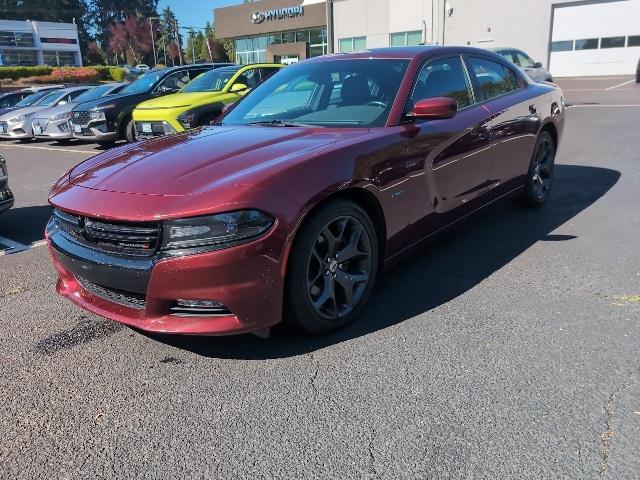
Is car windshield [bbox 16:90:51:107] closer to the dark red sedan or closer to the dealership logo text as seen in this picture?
the dark red sedan

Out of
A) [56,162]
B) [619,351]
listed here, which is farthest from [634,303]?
[56,162]

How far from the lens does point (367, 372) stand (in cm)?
278

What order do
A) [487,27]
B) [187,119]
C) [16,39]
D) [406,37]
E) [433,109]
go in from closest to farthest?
[433,109] → [187,119] → [487,27] → [406,37] → [16,39]

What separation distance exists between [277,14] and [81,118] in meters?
37.1

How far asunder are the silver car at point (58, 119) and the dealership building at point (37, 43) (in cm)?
6192

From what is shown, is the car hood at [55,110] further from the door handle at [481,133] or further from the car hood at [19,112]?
the door handle at [481,133]

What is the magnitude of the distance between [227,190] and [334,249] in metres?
0.77

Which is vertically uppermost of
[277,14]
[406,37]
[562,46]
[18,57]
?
[277,14]

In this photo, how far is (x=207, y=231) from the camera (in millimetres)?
2602

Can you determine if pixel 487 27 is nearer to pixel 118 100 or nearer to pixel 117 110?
pixel 118 100

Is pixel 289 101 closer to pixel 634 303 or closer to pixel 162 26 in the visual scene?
pixel 634 303

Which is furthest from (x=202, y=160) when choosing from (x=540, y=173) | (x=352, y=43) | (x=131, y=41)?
(x=131, y=41)

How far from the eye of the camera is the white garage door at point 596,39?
2952 cm

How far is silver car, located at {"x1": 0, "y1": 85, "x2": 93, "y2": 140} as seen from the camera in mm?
15438
